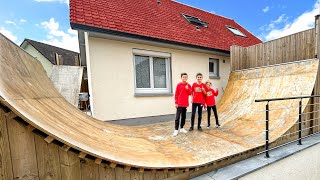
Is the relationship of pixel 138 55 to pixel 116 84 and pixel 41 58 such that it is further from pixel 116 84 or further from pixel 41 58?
pixel 41 58

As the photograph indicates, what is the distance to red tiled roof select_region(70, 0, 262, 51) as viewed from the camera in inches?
192

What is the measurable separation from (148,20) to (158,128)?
427 cm

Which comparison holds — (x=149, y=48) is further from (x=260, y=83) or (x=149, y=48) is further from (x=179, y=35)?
(x=260, y=83)

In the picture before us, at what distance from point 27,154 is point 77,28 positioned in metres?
3.75

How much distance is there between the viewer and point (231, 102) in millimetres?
5938

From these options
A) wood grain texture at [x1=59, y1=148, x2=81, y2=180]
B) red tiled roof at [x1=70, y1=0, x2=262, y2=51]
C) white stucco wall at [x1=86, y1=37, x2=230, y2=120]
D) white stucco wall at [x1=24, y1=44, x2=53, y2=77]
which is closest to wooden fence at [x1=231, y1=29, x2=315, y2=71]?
red tiled roof at [x1=70, y1=0, x2=262, y2=51]

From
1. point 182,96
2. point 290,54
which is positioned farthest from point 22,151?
point 290,54

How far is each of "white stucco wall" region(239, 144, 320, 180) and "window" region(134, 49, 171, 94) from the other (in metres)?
3.85

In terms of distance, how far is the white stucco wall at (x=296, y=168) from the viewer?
9.34 feet

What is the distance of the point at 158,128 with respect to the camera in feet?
15.8

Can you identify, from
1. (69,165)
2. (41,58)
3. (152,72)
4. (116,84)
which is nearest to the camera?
(69,165)

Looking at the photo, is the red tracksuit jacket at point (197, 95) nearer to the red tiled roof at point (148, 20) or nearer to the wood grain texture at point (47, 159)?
the red tiled roof at point (148, 20)

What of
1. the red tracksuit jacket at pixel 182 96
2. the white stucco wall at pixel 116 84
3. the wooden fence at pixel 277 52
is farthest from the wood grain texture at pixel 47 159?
the wooden fence at pixel 277 52

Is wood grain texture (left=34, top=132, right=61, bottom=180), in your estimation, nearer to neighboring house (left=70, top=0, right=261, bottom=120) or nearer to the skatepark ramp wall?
the skatepark ramp wall
